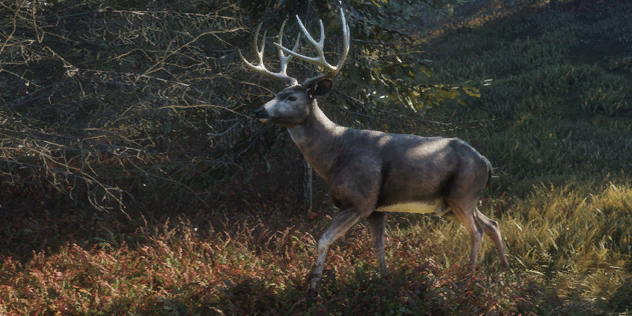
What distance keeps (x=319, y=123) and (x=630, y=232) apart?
5147mm

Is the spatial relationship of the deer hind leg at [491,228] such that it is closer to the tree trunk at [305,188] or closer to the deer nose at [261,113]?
the deer nose at [261,113]

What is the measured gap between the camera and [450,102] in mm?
16562

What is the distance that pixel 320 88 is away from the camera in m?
4.69

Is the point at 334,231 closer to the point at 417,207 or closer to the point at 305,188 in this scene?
the point at 417,207

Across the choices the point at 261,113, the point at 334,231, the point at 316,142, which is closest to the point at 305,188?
the point at 316,142

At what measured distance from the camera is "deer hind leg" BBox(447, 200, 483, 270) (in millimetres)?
4848

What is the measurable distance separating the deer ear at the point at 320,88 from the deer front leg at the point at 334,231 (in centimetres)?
124

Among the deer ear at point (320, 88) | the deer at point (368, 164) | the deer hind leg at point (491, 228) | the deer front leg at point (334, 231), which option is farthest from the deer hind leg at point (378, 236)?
the deer ear at point (320, 88)

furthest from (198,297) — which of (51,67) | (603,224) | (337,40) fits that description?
(603,224)

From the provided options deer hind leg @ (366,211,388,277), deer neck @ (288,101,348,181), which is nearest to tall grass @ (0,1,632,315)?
deer hind leg @ (366,211,388,277)

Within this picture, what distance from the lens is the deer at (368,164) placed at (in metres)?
4.56

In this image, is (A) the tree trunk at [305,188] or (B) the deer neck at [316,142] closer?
(B) the deer neck at [316,142]

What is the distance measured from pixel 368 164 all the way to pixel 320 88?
0.93 meters

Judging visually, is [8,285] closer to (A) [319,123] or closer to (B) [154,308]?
(B) [154,308]
